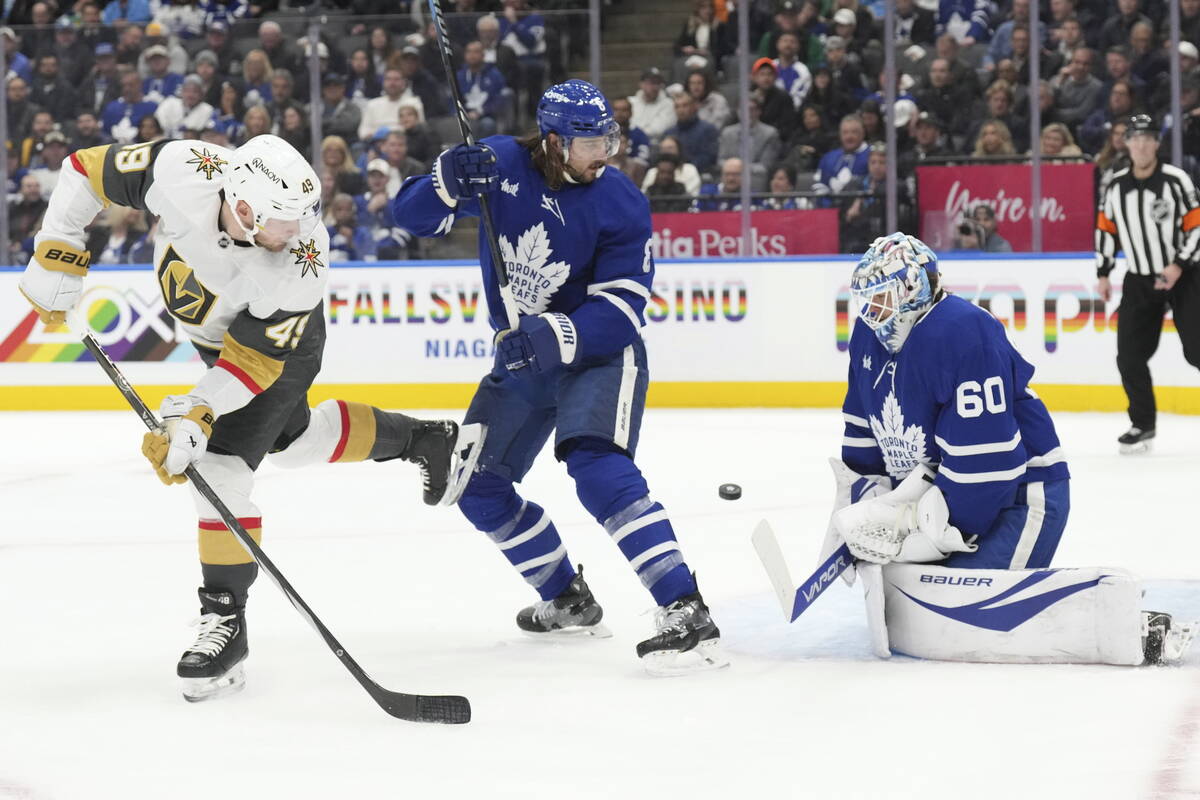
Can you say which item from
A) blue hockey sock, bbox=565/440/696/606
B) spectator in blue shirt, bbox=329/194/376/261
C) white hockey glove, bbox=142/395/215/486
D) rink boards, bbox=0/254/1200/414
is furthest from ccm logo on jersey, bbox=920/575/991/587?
spectator in blue shirt, bbox=329/194/376/261

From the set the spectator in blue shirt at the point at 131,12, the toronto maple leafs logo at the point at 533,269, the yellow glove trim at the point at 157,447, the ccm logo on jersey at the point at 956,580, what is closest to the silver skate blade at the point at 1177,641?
the ccm logo on jersey at the point at 956,580

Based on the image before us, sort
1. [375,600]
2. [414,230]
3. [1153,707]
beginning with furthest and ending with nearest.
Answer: [375,600], [414,230], [1153,707]

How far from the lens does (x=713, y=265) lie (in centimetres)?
816

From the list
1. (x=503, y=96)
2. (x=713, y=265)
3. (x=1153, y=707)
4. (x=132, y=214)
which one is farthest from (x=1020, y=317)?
(x=1153, y=707)

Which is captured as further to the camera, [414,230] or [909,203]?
[909,203]

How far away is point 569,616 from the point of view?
350 cm

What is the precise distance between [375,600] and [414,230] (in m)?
0.97

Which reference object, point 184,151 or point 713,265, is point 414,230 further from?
point 713,265

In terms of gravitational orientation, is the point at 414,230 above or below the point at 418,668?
above

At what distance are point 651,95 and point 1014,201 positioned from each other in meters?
2.00

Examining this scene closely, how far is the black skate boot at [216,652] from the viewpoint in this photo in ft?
9.66

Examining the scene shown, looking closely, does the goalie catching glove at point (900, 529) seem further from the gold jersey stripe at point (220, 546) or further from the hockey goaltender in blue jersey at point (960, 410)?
the gold jersey stripe at point (220, 546)

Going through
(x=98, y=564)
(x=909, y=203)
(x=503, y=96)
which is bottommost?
(x=98, y=564)

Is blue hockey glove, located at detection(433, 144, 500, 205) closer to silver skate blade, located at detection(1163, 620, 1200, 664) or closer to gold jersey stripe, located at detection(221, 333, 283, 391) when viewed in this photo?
gold jersey stripe, located at detection(221, 333, 283, 391)
